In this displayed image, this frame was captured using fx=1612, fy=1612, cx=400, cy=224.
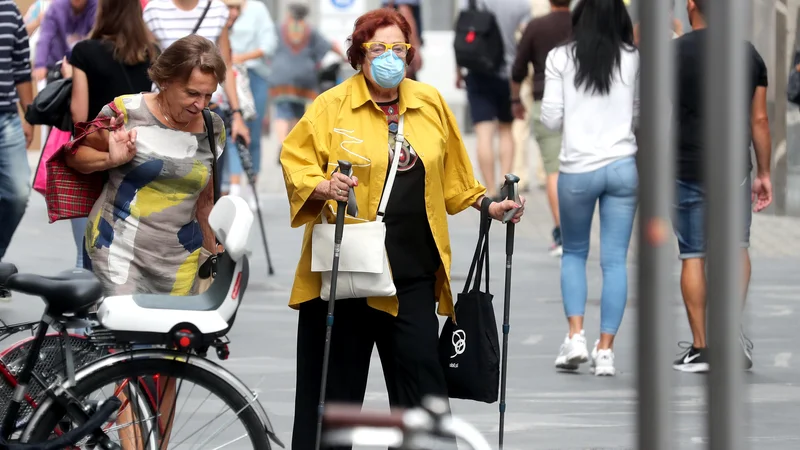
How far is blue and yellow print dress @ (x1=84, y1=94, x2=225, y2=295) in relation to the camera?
211 inches

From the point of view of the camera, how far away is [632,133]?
779 cm

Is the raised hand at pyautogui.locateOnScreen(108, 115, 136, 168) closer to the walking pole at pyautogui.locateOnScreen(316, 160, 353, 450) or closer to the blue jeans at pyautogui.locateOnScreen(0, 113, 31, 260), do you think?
the walking pole at pyautogui.locateOnScreen(316, 160, 353, 450)

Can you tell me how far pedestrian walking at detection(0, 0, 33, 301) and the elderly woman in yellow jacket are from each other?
12.8ft

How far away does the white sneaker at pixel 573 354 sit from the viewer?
25.8 ft

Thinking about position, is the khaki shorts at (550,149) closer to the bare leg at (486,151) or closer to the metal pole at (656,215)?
the bare leg at (486,151)

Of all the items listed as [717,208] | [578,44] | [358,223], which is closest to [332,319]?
[358,223]

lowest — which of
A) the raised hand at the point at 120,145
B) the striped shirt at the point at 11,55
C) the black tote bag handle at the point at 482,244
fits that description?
the black tote bag handle at the point at 482,244

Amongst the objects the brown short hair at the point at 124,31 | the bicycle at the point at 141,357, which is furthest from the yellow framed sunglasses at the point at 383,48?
the brown short hair at the point at 124,31

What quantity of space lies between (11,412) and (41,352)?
0.20 meters

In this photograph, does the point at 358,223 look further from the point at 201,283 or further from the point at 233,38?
the point at 233,38

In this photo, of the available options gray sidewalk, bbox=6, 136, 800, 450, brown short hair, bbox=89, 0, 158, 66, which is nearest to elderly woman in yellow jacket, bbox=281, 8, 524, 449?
gray sidewalk, bbox=6, 136, 800, 450

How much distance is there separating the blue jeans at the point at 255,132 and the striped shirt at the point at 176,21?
412 cm

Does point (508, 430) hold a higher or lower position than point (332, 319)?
lower

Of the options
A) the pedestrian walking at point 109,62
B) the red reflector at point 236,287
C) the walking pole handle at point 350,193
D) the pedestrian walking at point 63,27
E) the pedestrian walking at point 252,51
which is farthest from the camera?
the pedestrian walking at point 252,51
